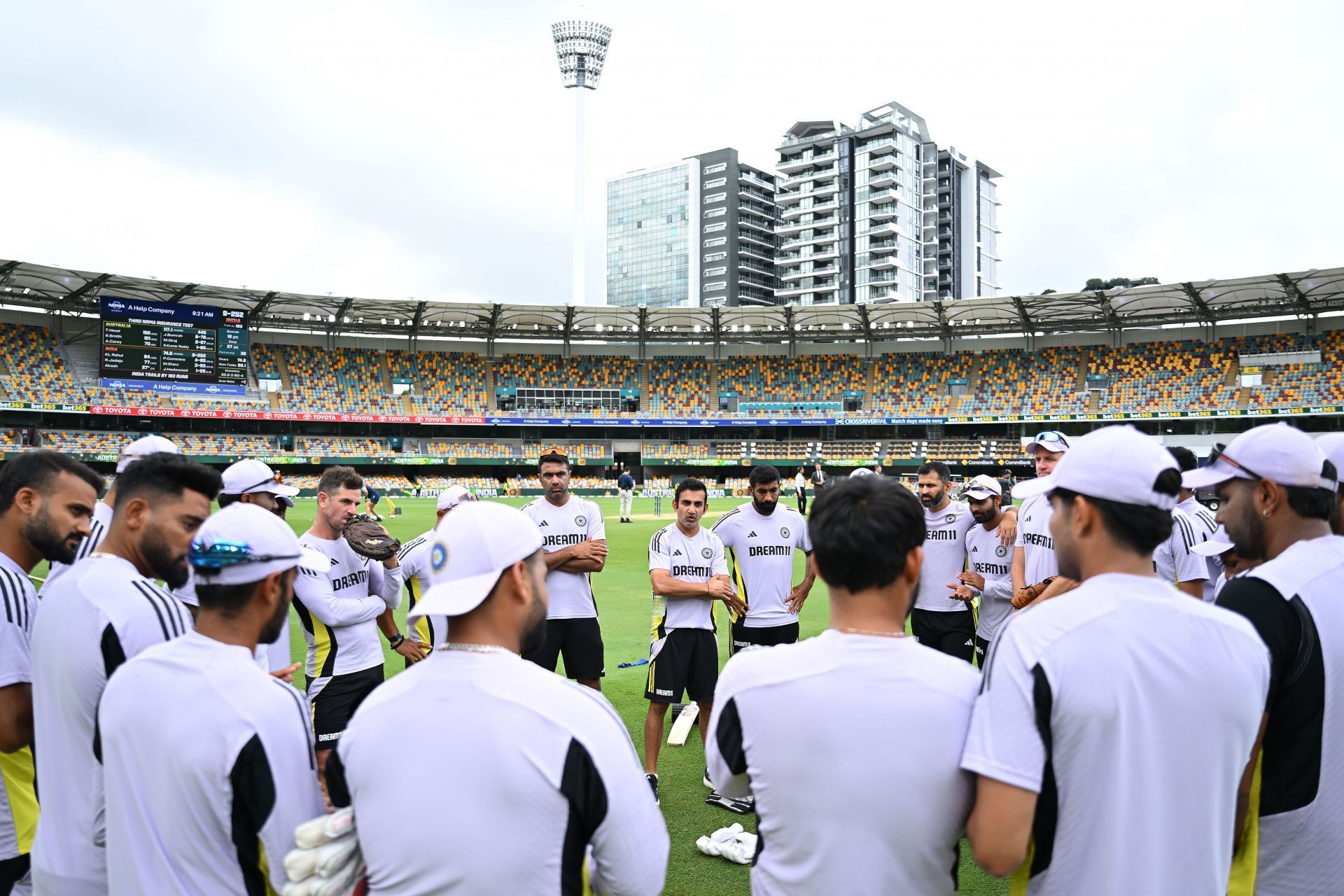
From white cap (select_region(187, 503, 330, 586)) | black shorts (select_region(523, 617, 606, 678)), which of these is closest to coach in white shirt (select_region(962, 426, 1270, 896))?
white cap (select_region(187, 503, 330, 586))

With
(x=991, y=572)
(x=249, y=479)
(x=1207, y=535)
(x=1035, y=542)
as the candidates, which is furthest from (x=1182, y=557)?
(x=249, y=479)

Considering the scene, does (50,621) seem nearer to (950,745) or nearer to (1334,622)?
(950,745)

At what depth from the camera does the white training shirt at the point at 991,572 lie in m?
6.69

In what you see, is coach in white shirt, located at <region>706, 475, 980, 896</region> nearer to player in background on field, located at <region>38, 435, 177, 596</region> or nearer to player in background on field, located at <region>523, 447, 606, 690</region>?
player in background on field, located at <region>38, 435, 177, 596</region>

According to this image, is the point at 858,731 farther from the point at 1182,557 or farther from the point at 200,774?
the point at 1182,557

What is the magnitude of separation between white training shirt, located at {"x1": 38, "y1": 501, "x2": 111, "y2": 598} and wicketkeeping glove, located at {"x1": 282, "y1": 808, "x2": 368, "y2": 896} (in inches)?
64.0

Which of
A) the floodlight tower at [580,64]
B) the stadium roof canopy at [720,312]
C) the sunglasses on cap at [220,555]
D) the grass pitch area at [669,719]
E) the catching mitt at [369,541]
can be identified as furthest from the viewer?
the floodlight tower at [580,64]

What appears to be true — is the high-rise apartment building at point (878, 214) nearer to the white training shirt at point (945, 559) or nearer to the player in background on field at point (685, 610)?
the white training shirt at point (945, 559)

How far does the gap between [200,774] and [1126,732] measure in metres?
2.34

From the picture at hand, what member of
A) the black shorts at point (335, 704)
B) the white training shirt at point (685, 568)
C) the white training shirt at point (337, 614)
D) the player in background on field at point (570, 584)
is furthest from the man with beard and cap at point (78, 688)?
the white training shirt at point (685, 568)

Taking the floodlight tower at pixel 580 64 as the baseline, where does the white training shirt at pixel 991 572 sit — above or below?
below

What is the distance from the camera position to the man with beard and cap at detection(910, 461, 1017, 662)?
7.02m

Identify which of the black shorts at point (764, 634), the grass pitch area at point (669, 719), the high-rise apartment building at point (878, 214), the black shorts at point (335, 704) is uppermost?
the high-rise apartment building at point (878, 214)

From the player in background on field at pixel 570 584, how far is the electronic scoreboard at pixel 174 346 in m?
34.8
